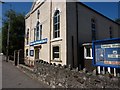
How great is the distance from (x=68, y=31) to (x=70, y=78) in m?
7.78

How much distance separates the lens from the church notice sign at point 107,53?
7.47 meters

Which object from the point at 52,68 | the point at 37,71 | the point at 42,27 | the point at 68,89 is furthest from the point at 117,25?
the point at 68,89

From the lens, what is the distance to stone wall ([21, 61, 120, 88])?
5570 mm

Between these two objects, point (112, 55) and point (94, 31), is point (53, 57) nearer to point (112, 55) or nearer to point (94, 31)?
point (94, 31)

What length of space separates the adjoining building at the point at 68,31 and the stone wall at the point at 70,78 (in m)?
3.46

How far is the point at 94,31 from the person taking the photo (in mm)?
19422

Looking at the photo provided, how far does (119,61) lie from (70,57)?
26.4ft

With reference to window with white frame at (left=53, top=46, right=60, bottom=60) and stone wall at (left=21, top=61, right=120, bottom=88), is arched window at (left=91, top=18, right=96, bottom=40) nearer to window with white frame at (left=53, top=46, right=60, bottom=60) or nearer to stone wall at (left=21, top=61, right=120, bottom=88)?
window with white frame at (left=53, top=46, right=60, bottom=60)

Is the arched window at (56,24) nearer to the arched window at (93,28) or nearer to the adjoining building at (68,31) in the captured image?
the adjoining building at (68,31)

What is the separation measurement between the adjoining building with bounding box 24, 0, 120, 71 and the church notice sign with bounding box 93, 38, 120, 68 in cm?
465

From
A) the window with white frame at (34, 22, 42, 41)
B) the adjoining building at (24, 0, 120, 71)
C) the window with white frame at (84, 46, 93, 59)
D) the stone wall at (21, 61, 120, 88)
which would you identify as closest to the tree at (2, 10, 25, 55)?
the window with white frame at (34, 22, 42, 41)

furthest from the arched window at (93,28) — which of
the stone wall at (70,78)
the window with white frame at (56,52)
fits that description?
the stone wall at (70,78)

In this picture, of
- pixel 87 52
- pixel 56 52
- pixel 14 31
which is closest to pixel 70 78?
pixel 87 52

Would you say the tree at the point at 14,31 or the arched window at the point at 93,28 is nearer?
the arched window at the point at 93,28
